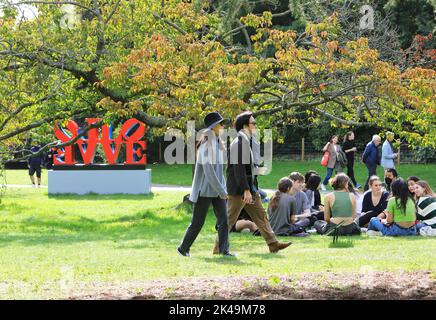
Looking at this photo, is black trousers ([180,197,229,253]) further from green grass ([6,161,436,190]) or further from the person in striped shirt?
green grass ([6,161,436,190])

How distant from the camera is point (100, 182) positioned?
A: 85.3 feet

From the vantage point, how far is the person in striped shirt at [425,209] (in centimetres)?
1351

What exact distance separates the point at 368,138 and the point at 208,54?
2591 centimetres

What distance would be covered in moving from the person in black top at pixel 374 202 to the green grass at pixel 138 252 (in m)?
0.94

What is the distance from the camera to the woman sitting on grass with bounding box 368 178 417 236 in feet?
43.4

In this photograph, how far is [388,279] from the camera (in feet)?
27.5

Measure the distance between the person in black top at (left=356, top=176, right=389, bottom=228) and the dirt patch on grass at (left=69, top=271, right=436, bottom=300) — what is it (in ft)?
18.8

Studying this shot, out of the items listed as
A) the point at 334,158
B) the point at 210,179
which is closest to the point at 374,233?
the point at 210,179

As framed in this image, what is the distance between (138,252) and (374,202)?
4369 millimetres

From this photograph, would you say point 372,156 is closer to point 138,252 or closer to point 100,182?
point 100,182

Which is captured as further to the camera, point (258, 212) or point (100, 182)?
point (100, 182)

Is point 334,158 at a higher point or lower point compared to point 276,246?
higher

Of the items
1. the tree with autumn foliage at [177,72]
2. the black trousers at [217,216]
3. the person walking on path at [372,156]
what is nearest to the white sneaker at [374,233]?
the black trousers at [217,216]
